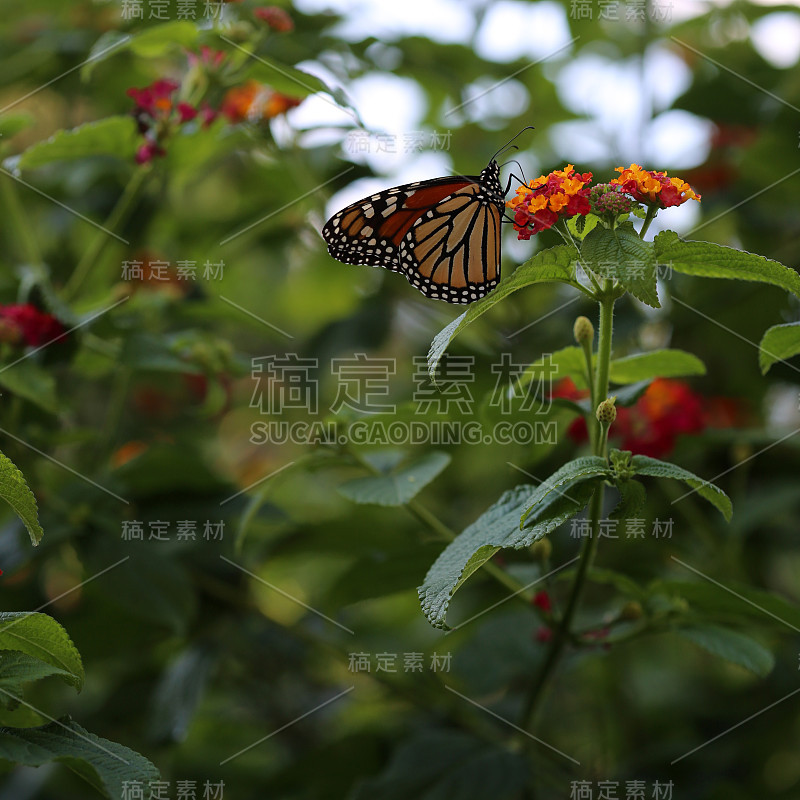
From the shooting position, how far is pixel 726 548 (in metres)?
1.67

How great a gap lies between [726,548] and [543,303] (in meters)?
0.66

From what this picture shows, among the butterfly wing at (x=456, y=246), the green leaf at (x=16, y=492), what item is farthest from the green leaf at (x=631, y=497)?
the green leaf at (x=16, y=492)

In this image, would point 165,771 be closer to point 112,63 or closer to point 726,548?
point 726,548

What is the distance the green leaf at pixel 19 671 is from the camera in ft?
2.58

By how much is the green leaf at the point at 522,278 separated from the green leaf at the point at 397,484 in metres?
0.24

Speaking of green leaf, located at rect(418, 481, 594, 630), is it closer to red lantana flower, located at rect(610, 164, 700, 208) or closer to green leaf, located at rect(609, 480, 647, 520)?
green leaf, located at rect(609, 480, 647, 520)

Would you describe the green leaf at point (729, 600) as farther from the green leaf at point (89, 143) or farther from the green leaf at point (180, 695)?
the green leaf at point (89, 143)

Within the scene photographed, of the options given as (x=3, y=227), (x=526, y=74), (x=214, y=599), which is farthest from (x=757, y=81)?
(x=3, y=227)

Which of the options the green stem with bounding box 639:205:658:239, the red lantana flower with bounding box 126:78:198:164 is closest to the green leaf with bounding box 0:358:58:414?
the red lantana flower with bounding box 126:78:198:164

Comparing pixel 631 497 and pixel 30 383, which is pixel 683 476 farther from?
pixel 30 383

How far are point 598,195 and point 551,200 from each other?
1.9 inches

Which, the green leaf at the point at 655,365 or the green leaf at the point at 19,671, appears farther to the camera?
the green leaf at the point at 655,365

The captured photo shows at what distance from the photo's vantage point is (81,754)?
2.50 ft

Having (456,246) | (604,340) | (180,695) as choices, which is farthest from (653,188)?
(180,695)
